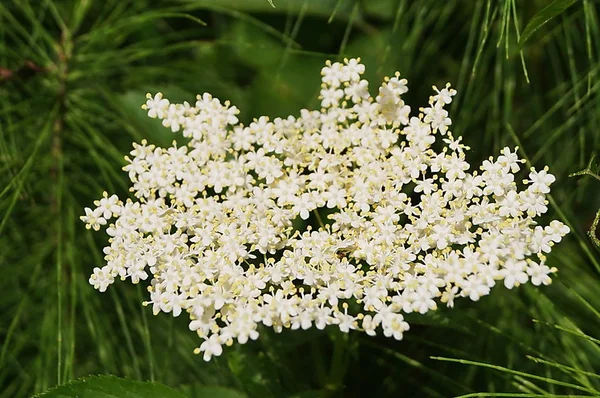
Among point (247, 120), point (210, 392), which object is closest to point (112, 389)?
point (210, 392)

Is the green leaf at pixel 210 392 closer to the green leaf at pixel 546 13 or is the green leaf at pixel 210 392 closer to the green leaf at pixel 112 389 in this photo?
the green leaf at pixel 112 389

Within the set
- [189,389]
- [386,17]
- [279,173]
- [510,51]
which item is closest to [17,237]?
[189,389]

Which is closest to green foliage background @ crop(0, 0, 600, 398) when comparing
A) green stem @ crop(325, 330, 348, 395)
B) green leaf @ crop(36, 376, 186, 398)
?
green stem @ crop(325, 330, 348, 395)

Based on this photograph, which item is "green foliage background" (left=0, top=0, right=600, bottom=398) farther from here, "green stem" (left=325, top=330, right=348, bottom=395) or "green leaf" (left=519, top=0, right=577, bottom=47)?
"green leaf" (left=519, top=0, right=577, bottom=47)

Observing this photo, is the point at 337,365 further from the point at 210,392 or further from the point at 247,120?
the point at 247,120

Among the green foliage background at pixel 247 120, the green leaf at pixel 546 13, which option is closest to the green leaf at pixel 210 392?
the green foliage background at pixel 247 120

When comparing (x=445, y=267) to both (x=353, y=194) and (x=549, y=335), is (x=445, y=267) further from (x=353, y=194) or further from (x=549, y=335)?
(x=549, y=335)
